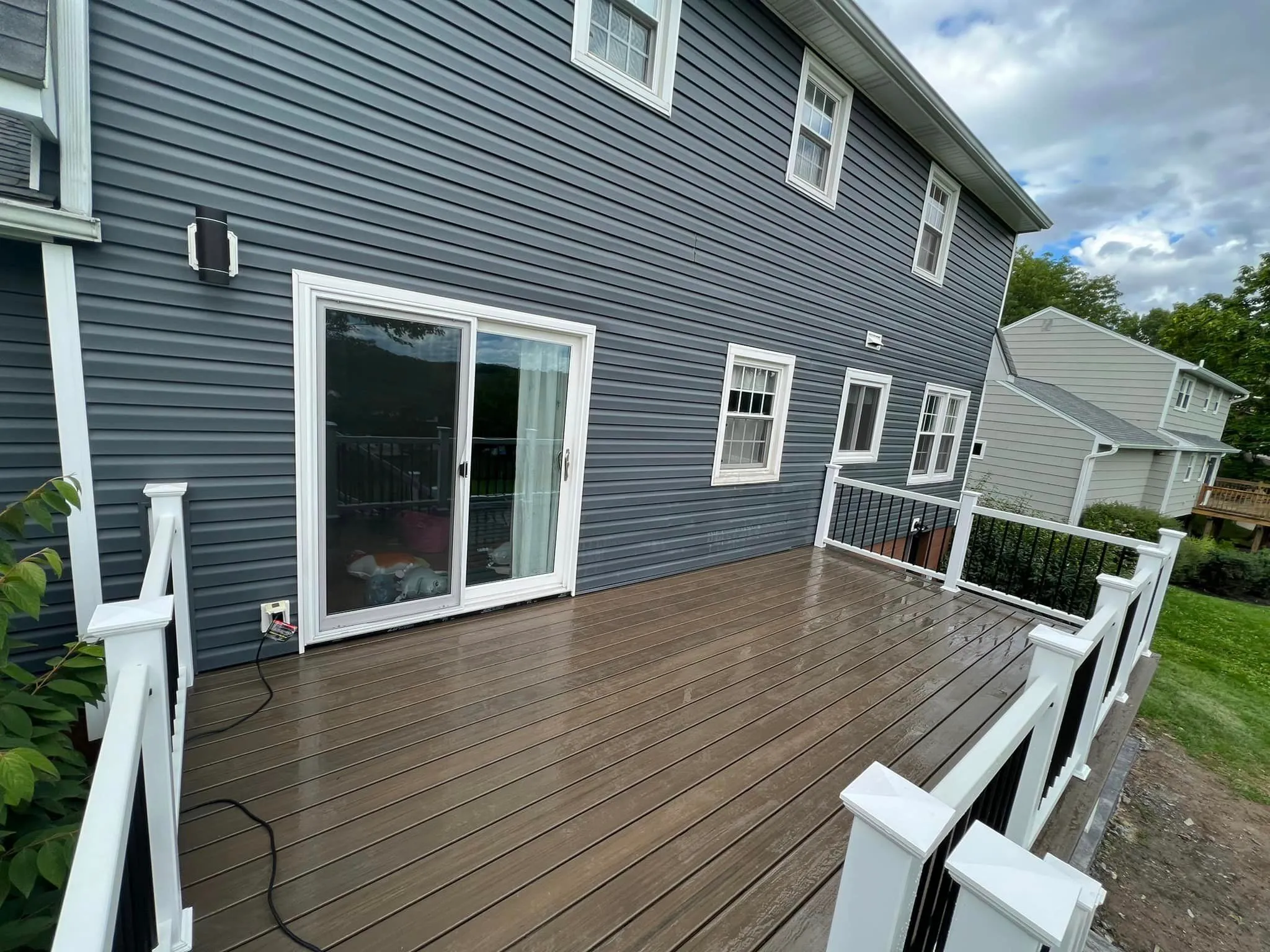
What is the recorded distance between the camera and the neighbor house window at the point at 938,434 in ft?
24.5

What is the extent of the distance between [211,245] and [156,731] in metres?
1.97

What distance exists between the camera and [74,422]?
207cm

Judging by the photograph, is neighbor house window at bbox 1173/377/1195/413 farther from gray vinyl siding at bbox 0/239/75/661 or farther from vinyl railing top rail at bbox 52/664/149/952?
gray vinyl siding at bbox 0/239/75/661

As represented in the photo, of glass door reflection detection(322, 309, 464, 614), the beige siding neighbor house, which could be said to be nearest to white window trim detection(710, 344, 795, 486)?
glass door reflection detection(322, 309, 464, 614)

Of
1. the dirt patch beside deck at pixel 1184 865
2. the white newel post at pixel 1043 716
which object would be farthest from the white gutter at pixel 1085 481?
the white newel post at pixel 1043 716

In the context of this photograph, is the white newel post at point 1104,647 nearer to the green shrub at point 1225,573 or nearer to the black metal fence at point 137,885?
the black metal fence at point 137,885

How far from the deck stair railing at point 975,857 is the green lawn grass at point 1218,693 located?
11.0 ft

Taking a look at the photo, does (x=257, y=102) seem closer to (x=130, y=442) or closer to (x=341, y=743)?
(x=130, y=442)

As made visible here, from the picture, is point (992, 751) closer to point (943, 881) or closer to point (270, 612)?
point (943, 881)

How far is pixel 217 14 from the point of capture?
214 centimetres

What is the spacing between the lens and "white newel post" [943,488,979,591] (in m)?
4.68

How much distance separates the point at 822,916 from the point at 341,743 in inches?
74.5

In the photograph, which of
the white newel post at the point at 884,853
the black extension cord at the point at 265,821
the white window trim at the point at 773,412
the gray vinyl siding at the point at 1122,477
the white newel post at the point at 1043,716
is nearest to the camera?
the white newel post at the point at 884,853

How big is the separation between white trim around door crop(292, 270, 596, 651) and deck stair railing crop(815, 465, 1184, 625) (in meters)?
Answer: 3.20
